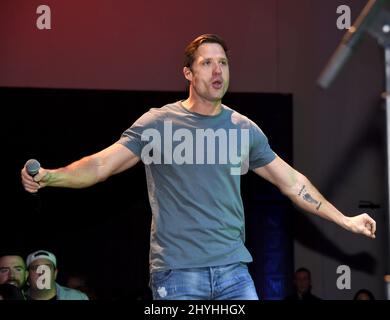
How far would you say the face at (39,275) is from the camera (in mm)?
4527

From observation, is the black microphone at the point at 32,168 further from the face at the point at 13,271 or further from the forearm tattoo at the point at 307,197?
the face at the point at 13,271

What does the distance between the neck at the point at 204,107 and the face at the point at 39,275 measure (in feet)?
6.46

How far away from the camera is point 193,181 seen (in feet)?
8.89

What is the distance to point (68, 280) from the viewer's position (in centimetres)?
529

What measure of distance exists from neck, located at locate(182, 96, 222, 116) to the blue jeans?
0.59m

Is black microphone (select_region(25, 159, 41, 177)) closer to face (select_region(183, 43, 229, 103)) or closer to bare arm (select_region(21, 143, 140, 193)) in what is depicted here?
bare arm (select_region(21, 143, 140, 193))

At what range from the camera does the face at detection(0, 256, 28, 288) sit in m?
4.70

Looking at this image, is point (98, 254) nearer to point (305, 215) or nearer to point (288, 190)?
point (305, 215)

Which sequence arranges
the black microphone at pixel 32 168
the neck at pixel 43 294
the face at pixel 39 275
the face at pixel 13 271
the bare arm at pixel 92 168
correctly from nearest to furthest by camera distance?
the black microphone at pixel 32 168 < the bare arm at pixel 92 168 < the neck at pixel 43 294 < the face at pixel 39 275 < the face at pixel 13 271

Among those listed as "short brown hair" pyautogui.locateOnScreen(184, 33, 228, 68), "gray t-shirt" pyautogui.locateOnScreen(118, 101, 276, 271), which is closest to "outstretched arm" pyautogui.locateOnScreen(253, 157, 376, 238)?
"gray t-shirt" pyautogui.locateOnScreen(118, 101, 276, 271)

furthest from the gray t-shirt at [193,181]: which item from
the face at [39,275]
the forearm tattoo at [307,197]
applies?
the face at [39,275]

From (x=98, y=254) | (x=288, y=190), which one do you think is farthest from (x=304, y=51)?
(x=288, y=190)

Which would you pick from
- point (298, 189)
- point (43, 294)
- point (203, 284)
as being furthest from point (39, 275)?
point (203, 284)
